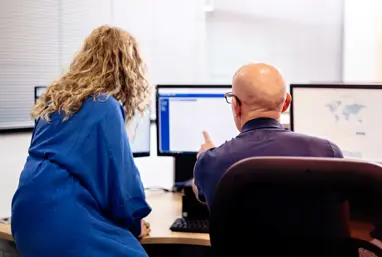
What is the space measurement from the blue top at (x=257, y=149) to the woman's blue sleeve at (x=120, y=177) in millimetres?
226

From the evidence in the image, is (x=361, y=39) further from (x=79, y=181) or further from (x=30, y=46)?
(x=79, y=181)

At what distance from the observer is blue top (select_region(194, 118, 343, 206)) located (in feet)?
4.72

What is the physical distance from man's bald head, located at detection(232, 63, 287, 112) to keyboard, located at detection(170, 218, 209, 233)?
0.52 meters

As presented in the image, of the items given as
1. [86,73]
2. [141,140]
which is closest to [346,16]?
[141,140]

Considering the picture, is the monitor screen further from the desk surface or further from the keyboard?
the keyboard

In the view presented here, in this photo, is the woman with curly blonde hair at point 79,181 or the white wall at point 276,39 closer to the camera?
the woman with curly blonde hair at point 79,181

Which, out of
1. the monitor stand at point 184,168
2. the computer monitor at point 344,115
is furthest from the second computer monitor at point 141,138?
the computer monitor at point 344,115

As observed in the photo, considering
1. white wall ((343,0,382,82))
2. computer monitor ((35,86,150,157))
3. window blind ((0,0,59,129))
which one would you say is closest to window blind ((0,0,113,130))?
window blind ((0,0,59,129))

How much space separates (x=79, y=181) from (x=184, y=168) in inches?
39.3

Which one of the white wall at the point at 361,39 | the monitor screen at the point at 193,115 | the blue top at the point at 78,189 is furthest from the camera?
the white wall at the point at 361,39

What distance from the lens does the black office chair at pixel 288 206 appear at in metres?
0.94

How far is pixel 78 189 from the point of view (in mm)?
1589

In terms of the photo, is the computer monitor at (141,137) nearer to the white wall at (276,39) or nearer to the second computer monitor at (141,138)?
the second computer monitor at (141,138)

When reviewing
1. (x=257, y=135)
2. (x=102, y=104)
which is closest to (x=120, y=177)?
(x=102, y=104)
